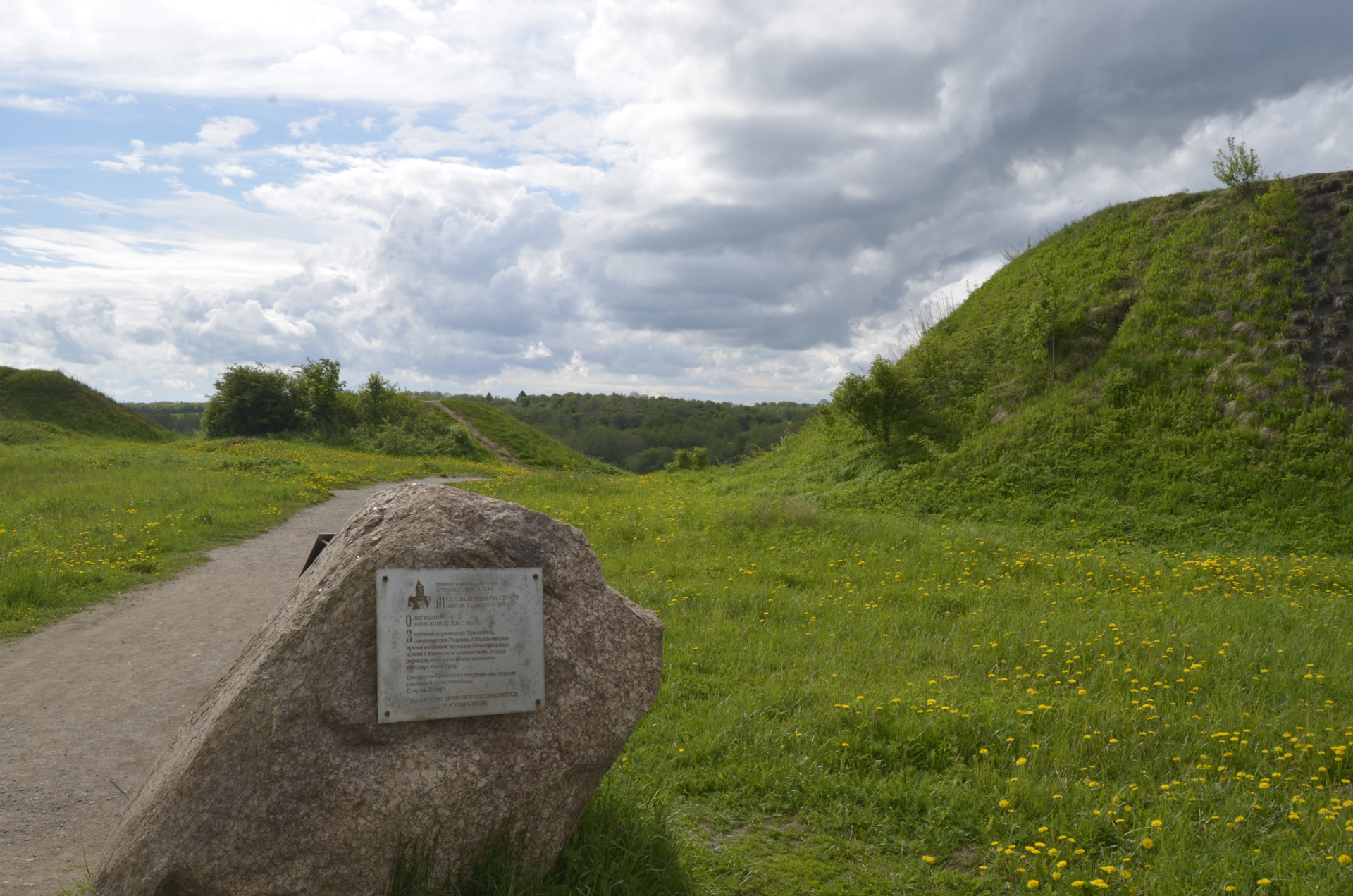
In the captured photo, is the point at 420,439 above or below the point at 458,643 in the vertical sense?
above

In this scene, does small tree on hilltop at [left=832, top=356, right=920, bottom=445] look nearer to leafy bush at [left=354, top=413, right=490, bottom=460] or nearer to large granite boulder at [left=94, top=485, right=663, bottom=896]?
large granite boulder at [left=94, top=485, right=663, bottom=896]

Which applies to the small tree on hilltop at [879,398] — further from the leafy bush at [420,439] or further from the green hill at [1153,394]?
the leafy bush at [420,439]

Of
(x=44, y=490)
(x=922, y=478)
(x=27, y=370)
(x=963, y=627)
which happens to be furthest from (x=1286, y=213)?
(x=27, y=370)

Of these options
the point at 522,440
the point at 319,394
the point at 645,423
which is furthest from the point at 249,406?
the point at 645,423

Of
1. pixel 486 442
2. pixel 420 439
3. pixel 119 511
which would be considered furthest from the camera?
pixel 486 442

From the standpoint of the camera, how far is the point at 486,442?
4753cm

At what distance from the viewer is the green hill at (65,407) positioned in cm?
4009

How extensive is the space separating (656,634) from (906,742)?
7.23 ft

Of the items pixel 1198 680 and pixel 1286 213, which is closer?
pixel 1198 680

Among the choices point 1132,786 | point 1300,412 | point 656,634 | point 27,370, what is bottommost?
point 1132,786

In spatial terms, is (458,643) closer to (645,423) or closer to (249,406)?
(249,406)

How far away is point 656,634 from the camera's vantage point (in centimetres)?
388

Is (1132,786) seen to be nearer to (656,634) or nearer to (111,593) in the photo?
(656,634)

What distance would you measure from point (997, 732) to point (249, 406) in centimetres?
4457
